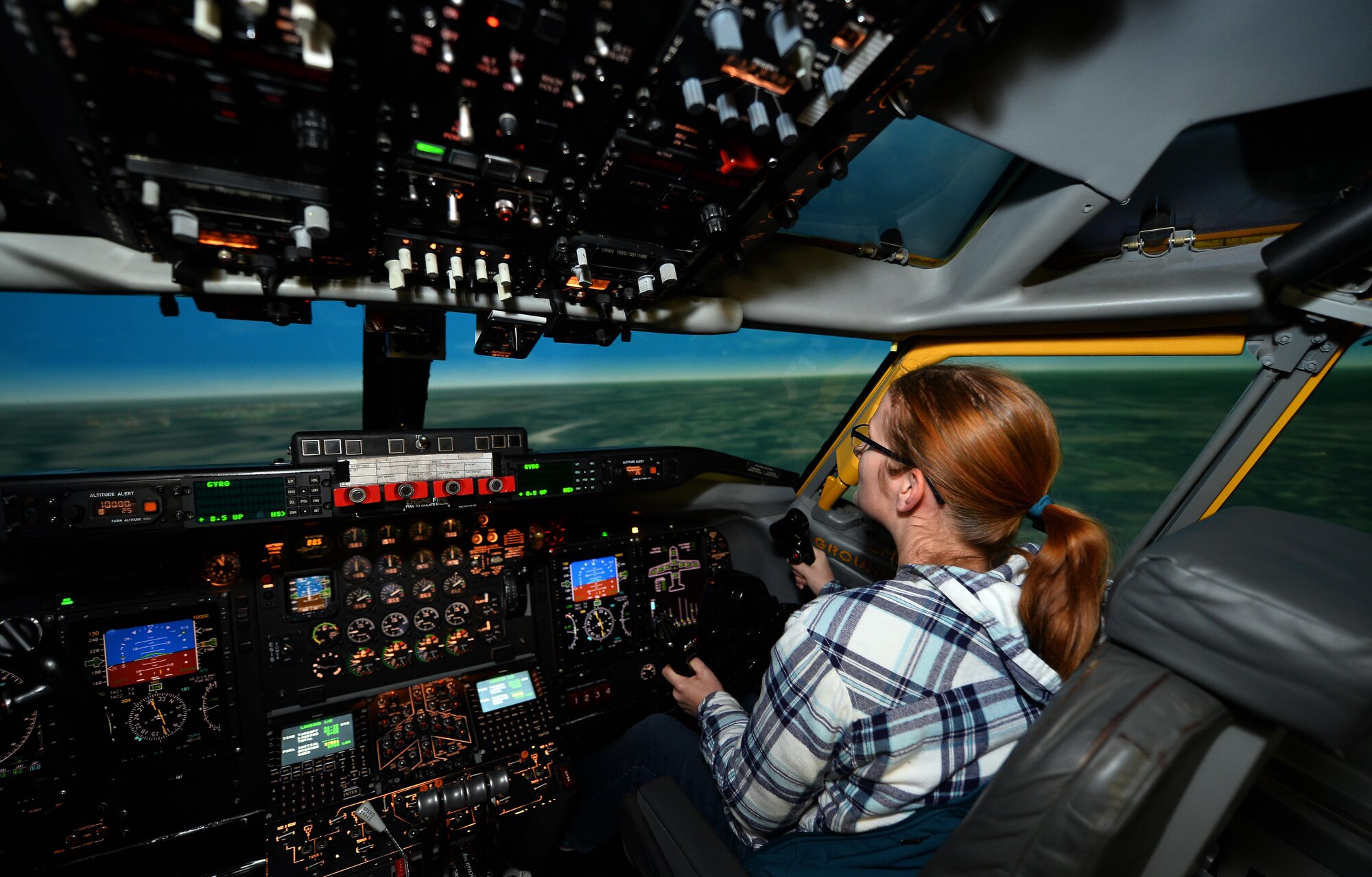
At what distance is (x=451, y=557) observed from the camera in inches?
91.0

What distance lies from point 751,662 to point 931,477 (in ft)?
5.00

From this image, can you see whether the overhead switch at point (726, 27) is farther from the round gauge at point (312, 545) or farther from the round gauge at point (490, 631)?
the round gauge at point (490, 631)

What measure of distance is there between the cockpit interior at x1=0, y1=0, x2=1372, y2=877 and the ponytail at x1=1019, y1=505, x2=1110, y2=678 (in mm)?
294

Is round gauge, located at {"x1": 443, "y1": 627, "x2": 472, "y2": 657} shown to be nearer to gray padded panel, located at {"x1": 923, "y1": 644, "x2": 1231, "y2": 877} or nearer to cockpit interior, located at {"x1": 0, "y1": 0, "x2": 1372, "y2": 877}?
cockpit interior, located at {"x1": 0, "y1": 0, "x2": 1372, "y2": 877}

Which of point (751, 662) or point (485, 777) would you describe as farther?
point (751, 662)

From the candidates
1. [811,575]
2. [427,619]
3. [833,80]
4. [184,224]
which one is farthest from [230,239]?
[811,575]

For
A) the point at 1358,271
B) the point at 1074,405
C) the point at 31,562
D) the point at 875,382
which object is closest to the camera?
the point at 1358,271

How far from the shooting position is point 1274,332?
61.2 inches

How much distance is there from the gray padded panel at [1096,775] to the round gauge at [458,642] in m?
2.01

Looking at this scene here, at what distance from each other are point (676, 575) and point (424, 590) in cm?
112

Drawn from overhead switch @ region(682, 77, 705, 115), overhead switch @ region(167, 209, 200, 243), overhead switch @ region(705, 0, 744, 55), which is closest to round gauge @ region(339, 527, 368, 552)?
overhead switch @ region(167, 209, 200, 243)

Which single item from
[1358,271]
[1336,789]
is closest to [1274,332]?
[1358,271]

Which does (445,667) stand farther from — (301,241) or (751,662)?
(301,241)

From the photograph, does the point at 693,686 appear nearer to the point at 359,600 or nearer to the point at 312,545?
the point at 359,600
